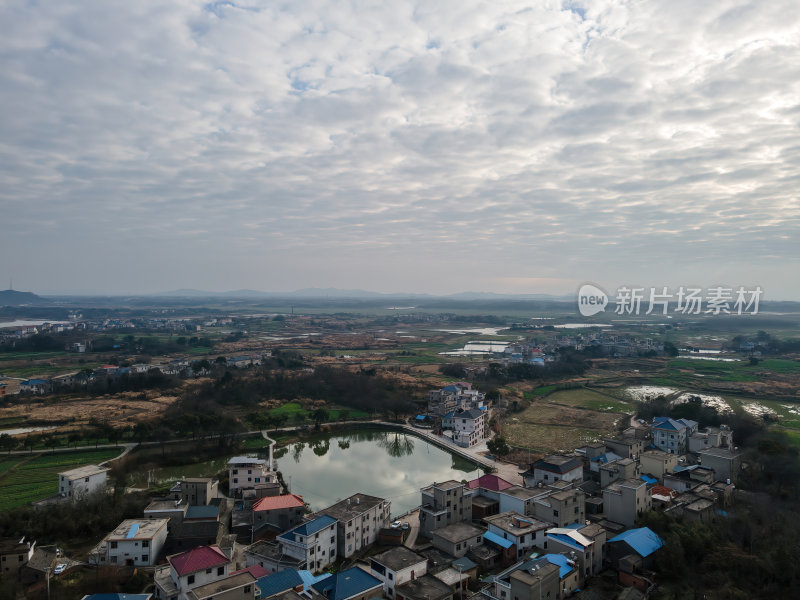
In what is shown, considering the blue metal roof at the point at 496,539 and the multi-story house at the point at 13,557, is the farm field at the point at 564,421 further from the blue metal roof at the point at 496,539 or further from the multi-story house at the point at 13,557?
the multi-story house at the point at 13,557

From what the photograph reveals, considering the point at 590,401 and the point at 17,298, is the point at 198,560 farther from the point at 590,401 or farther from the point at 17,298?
the point at 17,298

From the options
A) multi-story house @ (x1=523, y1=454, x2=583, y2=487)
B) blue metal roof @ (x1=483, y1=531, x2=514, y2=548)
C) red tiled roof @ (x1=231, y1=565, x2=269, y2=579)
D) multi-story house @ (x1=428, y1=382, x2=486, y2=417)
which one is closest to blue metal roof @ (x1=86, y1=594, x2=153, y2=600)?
red tiled roof @ (x1=231, y1=565, x2=269, y2=579)

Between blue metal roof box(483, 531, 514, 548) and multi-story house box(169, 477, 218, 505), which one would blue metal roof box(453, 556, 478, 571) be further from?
multi-story house box(169, 477, 218, 505)

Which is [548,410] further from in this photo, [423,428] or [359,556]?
[359,556]

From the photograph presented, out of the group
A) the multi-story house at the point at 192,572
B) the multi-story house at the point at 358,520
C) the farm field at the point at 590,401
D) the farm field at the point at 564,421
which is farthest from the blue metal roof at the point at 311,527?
the farm field at the point at 590,401

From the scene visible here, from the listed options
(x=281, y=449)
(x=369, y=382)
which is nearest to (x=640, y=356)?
(x=369, y=382)

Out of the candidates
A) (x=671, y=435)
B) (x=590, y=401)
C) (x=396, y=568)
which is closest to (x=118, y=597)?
(x=396, y=568)
